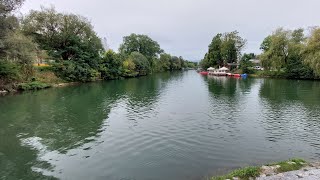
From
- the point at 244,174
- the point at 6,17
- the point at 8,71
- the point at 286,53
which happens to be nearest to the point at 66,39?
the point at 8,71

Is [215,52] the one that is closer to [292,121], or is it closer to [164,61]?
[164,61]

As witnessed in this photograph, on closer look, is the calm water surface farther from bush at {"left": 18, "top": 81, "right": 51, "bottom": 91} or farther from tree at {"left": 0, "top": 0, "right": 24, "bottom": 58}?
bush at {"left": 18, "top": 81, "right": 51, "bottom": 91}

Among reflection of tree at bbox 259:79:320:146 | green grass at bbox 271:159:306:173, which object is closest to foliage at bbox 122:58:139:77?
reflection of tree at bbox 259:79:320:146

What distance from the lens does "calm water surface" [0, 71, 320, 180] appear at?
11.1 meters

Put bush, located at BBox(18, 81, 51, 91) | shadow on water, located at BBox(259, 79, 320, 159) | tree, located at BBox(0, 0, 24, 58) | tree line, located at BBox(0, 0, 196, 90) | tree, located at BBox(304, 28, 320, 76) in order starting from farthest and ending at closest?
tree, located at BBox(304, 28, 320, 76) < bush, located at BBox(18, 81, 51, 91) < tree line, located at BBox(0, 0, 196, 90) < tree, located at BBox(0, 0, 24, 58) < shadow on water, located at BBox(259, 79, 320, 159)

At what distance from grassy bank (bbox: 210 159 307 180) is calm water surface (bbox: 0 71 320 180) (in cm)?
112

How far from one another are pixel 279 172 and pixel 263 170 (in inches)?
24.4

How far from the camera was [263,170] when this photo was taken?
32.6 feet

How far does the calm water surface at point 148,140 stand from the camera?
11.1 metres

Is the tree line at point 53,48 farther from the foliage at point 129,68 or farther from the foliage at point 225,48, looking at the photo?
the foliage at point 225,48

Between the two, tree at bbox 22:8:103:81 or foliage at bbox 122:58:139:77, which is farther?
foliage at bbox 122:58:139:77

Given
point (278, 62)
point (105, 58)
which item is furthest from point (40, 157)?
point (278, 62)

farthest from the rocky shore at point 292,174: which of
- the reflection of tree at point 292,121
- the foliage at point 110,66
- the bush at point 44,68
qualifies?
the foliage at point 110,66

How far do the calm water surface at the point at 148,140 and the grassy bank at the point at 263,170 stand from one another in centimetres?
112
